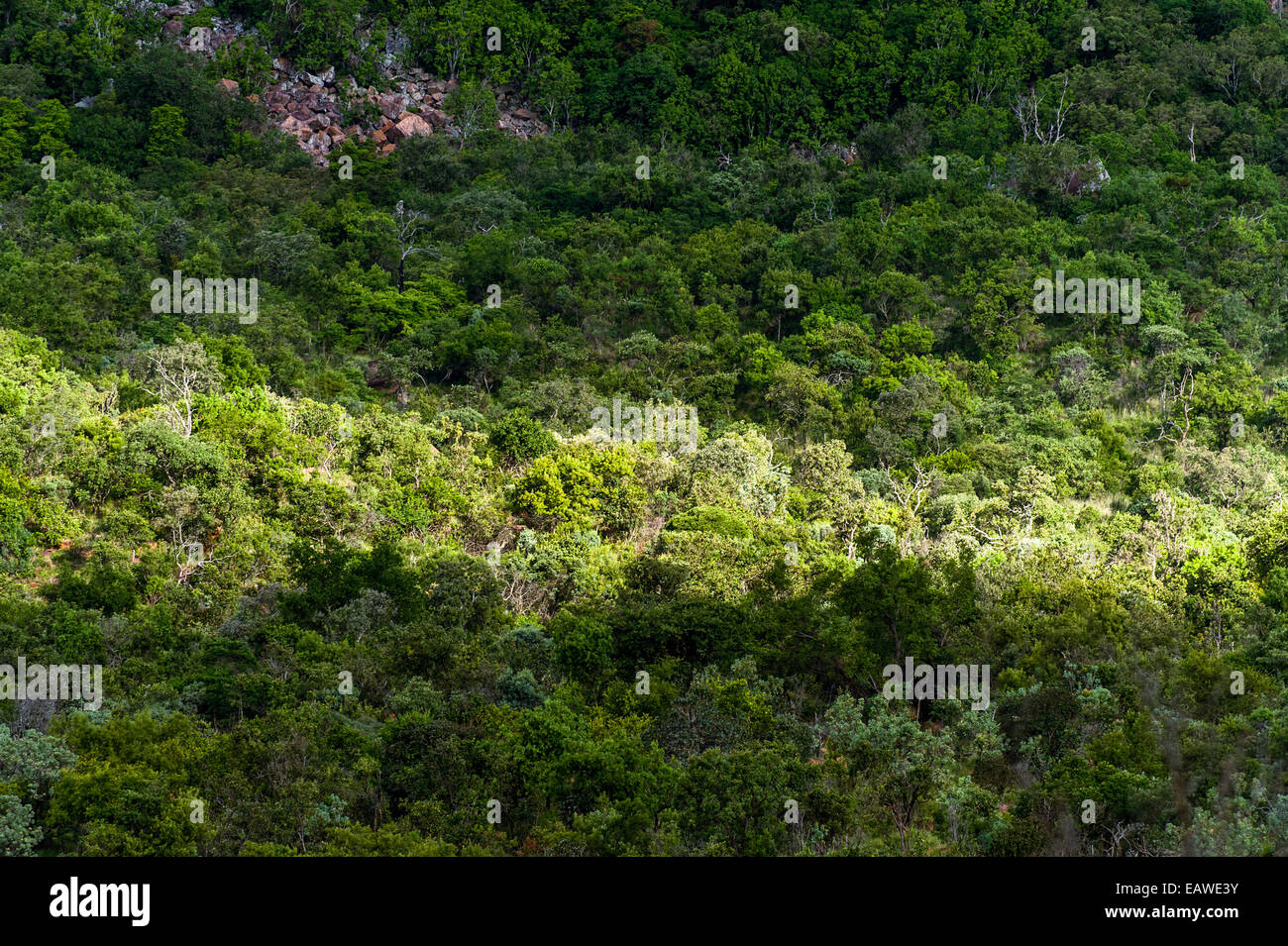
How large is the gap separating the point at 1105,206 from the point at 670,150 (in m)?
26.1

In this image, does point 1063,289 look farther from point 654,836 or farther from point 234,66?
point 234,66

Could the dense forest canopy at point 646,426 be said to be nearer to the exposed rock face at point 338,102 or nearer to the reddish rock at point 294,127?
the exposed rock face at point 338,102

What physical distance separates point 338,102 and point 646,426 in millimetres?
46180

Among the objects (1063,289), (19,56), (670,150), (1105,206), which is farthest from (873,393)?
(19,56)

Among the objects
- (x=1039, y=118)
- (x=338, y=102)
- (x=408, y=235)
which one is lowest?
(x=408, y=235)

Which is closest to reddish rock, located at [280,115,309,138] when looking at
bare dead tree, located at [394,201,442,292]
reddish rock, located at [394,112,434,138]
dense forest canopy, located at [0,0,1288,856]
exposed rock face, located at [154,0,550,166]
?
exposed rock face, located at [154,0,550,166]

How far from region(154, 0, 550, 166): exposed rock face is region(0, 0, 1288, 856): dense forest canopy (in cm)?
44

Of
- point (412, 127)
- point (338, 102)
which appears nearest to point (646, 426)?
point (412, 127)

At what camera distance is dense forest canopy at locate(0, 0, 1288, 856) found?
30.3m

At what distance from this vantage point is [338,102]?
311 ft

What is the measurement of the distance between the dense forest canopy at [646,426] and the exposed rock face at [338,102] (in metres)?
0.44

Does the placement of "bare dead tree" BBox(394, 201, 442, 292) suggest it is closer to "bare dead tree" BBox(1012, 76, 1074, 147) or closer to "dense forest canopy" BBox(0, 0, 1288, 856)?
"dense forest canopy" BBox(0, 0, 1288, 856)

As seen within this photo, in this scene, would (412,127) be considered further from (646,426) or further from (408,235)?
(646,426)

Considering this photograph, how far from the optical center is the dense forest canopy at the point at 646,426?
99.5 feet
